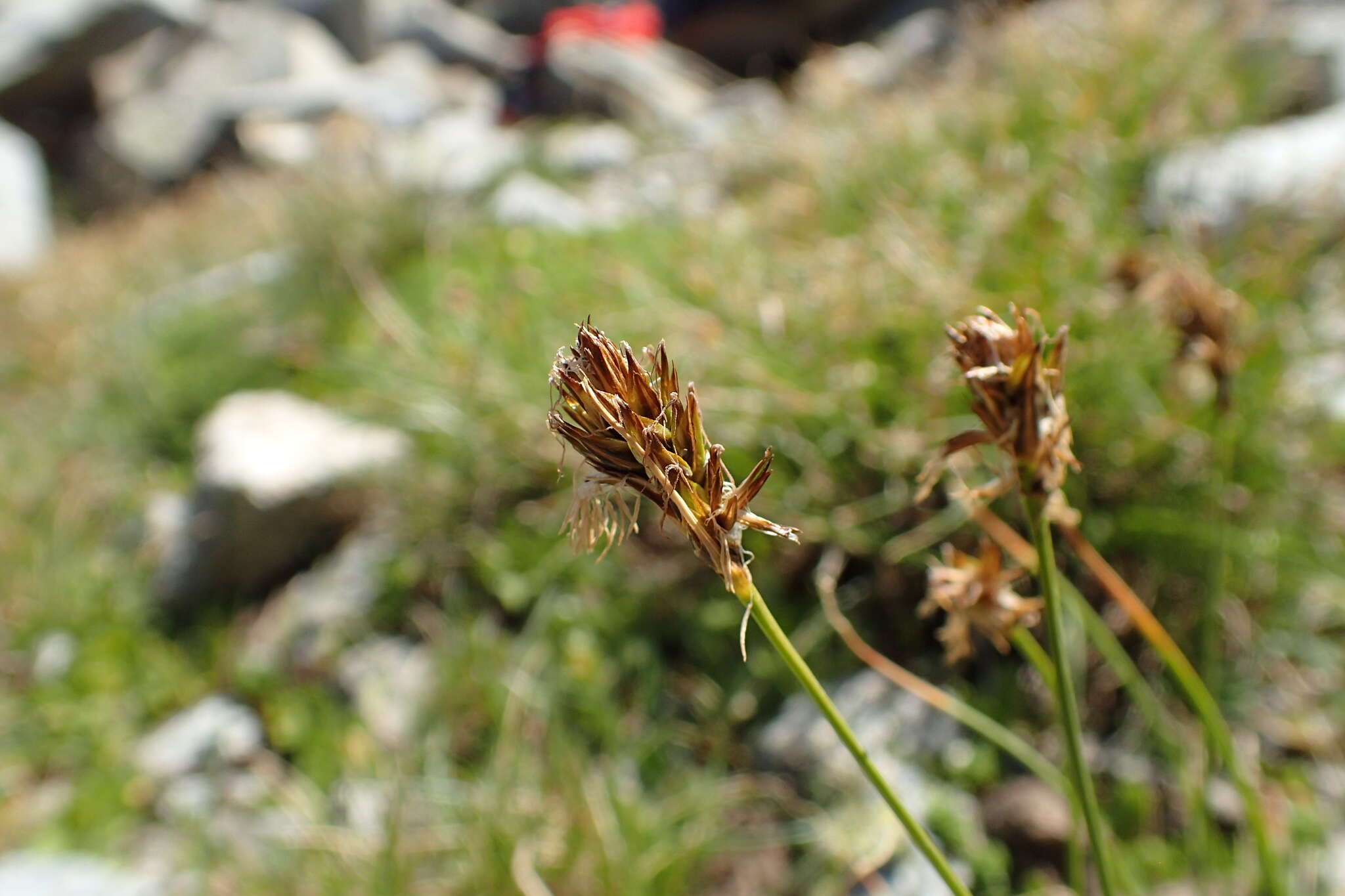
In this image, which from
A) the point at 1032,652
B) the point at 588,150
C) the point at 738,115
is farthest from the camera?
the point at 588,150

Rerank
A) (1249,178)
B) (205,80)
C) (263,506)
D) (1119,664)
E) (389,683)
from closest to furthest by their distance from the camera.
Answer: (1119,664) → (389,683) → (1249,178) → (263,506) → (205,80)

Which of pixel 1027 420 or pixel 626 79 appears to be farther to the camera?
pixel 626 79

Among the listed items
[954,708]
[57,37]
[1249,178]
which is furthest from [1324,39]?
[57,37]

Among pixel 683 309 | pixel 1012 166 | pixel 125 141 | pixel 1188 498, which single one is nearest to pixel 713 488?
pixel 1188 498

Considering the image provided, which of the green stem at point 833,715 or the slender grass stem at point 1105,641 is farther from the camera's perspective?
the slender grass stem at point 1105,641

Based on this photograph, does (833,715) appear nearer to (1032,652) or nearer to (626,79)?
(1032,652)

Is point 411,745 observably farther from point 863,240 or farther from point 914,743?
point 863,240

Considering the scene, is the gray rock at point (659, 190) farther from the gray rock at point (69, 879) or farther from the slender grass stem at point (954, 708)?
the slender grass stem at point (954, 708)

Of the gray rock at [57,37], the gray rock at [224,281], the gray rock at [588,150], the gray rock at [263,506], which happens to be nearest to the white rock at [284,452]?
the gray rock at [263,506]
